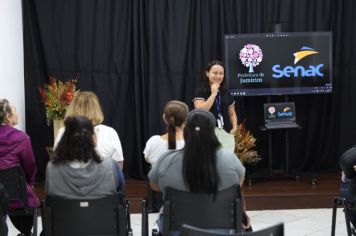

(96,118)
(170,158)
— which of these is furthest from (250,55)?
(170,158)

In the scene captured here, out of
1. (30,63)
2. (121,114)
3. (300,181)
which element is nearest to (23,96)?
(30,63)

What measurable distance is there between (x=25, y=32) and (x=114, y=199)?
12.5ft

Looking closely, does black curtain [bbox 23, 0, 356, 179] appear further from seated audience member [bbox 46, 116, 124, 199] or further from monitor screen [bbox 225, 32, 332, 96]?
seated audience member [bbox 46, 116, 124, 199]

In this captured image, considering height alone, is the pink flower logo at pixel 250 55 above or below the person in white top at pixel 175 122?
above

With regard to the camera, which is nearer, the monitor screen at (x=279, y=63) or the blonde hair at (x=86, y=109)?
the blonde hair at (x=86, y=109)

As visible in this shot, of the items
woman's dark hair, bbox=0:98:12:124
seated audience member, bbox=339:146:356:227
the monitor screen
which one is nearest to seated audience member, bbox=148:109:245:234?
seated audience member, bbox=339:146:356:227

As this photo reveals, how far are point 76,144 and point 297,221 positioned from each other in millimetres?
2670

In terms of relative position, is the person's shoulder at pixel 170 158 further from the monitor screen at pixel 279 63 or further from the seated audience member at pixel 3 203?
the monitor screen at pixel 279 63

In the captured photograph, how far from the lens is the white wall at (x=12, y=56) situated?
229 inches

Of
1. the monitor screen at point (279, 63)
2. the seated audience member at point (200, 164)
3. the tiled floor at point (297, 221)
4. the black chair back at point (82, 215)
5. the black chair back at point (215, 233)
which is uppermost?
the monitor screen at point (279, 63)

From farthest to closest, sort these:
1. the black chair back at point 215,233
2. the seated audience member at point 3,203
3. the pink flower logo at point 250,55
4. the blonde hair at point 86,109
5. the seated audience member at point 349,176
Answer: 1. the pink flower logo at point 250,55
2. the blonde hair at point 86,109
3. the seated audience member at point 349,176
4. the seated audience member at point 3,203
5. the black chair back at point 215,233

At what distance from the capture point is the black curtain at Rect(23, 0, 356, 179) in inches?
248

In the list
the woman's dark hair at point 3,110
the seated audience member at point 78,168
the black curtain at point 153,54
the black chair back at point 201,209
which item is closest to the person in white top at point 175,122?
the seated audience member at point 78,168

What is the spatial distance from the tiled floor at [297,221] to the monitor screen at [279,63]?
4.42ft
